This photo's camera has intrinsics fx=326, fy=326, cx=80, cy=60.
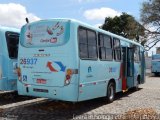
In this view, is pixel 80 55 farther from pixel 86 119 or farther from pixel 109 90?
pixel 109 90

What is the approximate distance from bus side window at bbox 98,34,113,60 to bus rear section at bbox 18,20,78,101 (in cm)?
210

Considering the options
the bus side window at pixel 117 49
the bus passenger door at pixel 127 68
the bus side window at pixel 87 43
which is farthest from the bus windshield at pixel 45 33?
the bus passenger door at pixel 127 68

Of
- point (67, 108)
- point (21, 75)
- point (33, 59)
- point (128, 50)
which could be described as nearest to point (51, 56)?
point (33, 59)

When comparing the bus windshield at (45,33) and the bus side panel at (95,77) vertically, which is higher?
the bus windshield at (45,33)

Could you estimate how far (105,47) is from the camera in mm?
12484

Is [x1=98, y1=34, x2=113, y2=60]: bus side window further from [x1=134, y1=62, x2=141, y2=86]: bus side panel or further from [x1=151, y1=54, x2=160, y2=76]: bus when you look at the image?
[x1=151, y1=54, x2=160, y2=76]: bus

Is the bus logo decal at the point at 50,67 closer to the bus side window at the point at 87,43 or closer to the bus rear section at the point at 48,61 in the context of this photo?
the bus rear section at the point at 48,61

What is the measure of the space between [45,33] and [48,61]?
95 cm

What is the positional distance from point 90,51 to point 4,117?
3.52 m

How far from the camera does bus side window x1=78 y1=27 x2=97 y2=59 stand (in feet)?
34.2

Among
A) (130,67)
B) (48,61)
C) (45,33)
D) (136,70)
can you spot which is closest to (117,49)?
(130,67)

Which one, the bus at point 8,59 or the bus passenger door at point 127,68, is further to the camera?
the bus passenger door at point 127,68

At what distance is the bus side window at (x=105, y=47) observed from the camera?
1199cm

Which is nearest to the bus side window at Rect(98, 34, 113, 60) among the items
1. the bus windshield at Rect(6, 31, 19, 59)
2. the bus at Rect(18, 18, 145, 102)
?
the bus at Rect(18, 18, 145, 102)
